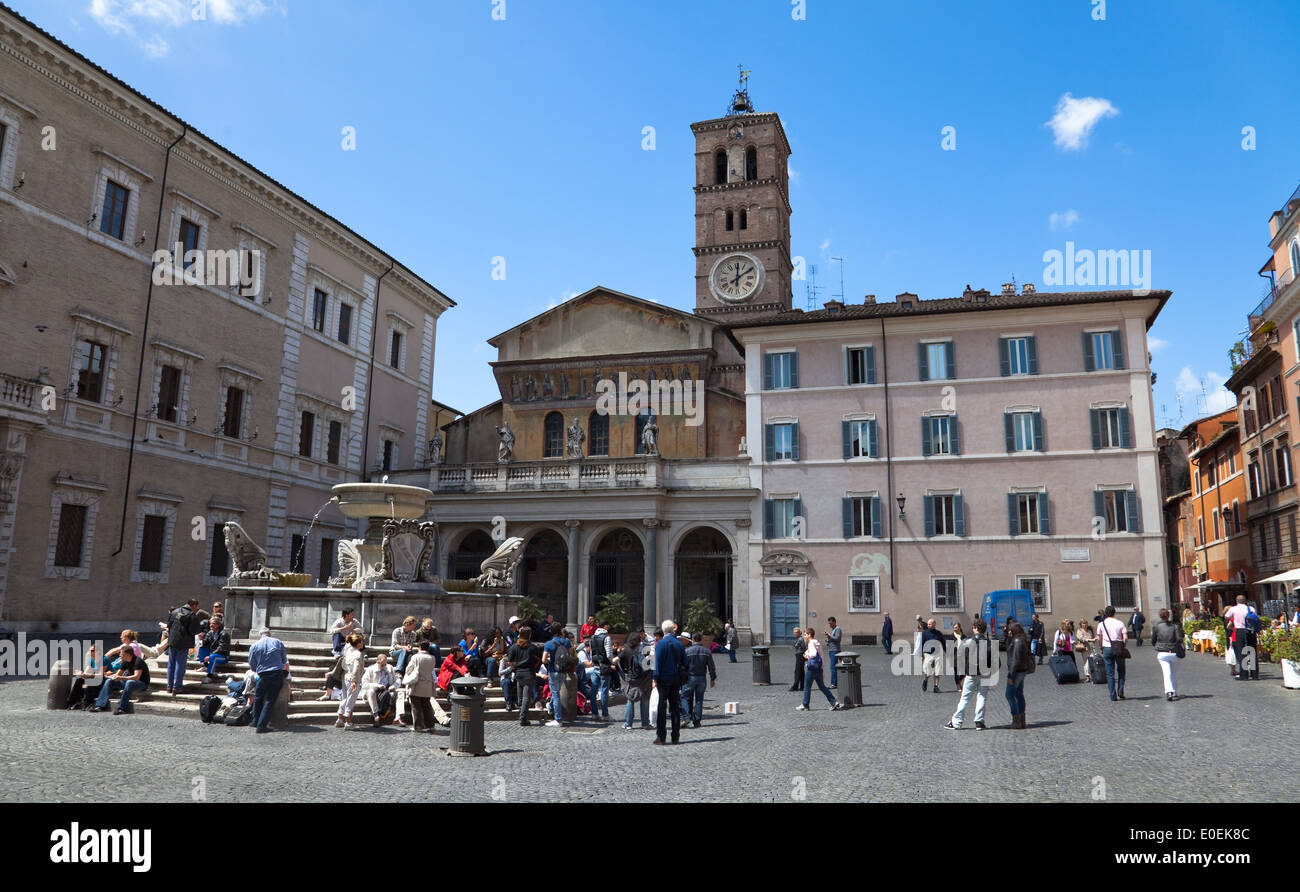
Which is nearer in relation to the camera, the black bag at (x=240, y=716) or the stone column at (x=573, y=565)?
the black bag at (x=240, y=716)

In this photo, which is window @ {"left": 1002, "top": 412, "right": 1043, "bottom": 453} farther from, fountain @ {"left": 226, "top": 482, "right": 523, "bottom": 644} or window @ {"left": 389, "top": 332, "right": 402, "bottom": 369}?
window @ {"left": 389, "top": 332, "right": 402, "bottom": 369}

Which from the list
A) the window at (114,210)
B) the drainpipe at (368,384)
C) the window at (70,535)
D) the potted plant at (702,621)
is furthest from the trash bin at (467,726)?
the drainpipe at (368,384)

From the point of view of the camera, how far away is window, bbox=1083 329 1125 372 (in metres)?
30.9

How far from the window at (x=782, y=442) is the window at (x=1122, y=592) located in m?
10.9

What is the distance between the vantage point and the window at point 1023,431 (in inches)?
1211

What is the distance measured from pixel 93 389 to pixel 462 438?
687 inches

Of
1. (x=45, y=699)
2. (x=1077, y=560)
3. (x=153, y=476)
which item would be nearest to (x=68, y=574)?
(x=153, y=476)

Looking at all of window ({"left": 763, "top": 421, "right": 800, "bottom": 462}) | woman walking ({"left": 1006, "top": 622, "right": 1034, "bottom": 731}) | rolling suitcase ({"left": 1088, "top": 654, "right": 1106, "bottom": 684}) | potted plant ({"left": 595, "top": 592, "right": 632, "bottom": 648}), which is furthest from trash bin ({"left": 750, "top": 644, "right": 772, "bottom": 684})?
window ({"left": 763, "top": 421, "right": 800, "bottom": 462})

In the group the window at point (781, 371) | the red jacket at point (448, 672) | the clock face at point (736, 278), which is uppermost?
the clock face at point (736, 278)

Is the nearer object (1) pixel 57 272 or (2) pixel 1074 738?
(2) pixel 1074 738

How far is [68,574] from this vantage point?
874 inches

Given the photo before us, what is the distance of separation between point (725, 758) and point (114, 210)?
23046mm

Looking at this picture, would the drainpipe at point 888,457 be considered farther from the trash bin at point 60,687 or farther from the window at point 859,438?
the trash bin at point 60,687
